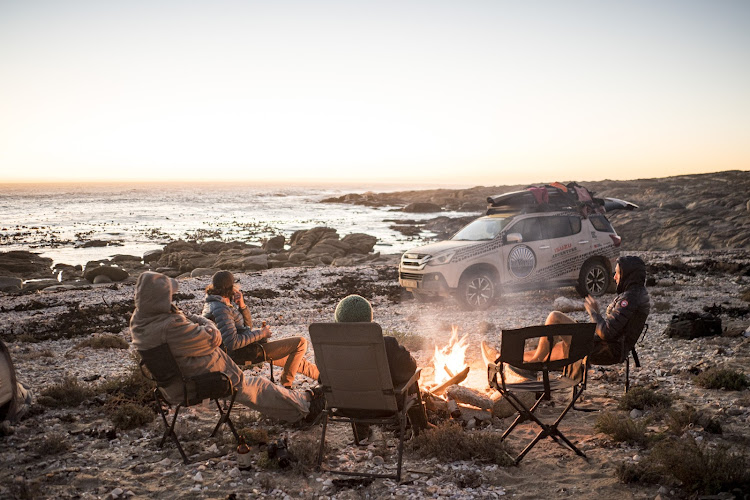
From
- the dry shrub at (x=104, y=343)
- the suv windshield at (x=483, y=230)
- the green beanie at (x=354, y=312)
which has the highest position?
the suv windshield at (x=483, y=230)

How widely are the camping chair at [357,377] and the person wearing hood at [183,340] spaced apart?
87cm

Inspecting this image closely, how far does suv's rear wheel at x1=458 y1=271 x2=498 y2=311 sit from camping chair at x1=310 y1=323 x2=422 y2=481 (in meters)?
6.95

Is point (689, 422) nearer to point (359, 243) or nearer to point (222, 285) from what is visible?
point (222, 285)

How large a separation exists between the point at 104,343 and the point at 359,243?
2338cm

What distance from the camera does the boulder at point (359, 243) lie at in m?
31.4

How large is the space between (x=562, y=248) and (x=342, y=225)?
41534 mm

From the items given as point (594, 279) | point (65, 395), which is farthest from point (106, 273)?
point (594, 279)

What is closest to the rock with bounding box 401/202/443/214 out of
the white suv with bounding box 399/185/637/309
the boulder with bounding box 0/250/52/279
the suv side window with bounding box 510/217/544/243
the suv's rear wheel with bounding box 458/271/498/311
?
the boulder with bounding box 0/250/52/279

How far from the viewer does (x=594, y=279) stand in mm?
13117

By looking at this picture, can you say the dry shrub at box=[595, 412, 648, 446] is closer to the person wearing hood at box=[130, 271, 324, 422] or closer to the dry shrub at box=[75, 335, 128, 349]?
the person wearing hood at box=[130, 271, 324, 422]

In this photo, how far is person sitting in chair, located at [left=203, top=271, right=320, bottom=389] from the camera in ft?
20.1

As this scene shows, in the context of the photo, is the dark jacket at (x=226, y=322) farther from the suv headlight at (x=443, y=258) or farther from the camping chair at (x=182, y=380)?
the suv headlight at (x=443, y=258)

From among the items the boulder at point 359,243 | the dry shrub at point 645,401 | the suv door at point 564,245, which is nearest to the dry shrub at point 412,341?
the dry shrub at point 645,401

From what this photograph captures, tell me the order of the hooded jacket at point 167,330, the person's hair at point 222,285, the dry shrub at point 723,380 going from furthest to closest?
the dry shrub at point 723,380
the person's hair at point 222,285
the hooded jacket at point 167,330
